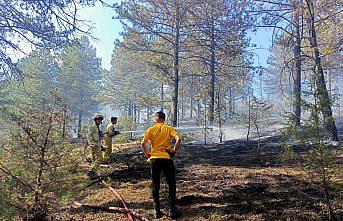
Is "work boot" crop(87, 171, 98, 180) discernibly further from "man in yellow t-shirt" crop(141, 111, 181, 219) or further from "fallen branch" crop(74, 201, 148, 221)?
"man in yellow t-shirt" crop(141, 111, 181, 219)

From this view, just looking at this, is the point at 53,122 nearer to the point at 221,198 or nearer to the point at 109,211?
the point at 109,211

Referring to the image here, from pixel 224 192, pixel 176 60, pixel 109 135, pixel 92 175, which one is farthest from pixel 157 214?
pixel 176 60

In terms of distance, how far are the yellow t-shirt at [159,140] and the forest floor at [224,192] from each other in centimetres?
105

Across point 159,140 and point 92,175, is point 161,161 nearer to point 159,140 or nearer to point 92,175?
point 159,140

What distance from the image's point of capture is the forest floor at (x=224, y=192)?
465cm

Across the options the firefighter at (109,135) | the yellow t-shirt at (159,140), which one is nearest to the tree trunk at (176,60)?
the firefighter at (109,135)

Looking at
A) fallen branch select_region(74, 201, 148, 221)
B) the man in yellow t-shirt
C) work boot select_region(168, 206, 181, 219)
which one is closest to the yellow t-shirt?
the man in yellow t-shirt

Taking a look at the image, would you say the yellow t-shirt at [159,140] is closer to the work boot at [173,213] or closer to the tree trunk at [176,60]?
the work boot at [173,213]

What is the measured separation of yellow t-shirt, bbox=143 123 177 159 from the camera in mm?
4789

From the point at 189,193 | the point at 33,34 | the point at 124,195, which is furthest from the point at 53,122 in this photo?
the point at 33,34

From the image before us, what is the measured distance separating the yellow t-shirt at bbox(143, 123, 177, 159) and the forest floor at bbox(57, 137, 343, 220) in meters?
1.05

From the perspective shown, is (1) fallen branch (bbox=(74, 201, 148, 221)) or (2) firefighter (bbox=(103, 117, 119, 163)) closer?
(1) fallen branch (bbox=(74, 201, 148, 221))

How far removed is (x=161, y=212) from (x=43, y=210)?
1989mm

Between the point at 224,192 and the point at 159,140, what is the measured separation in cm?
209
